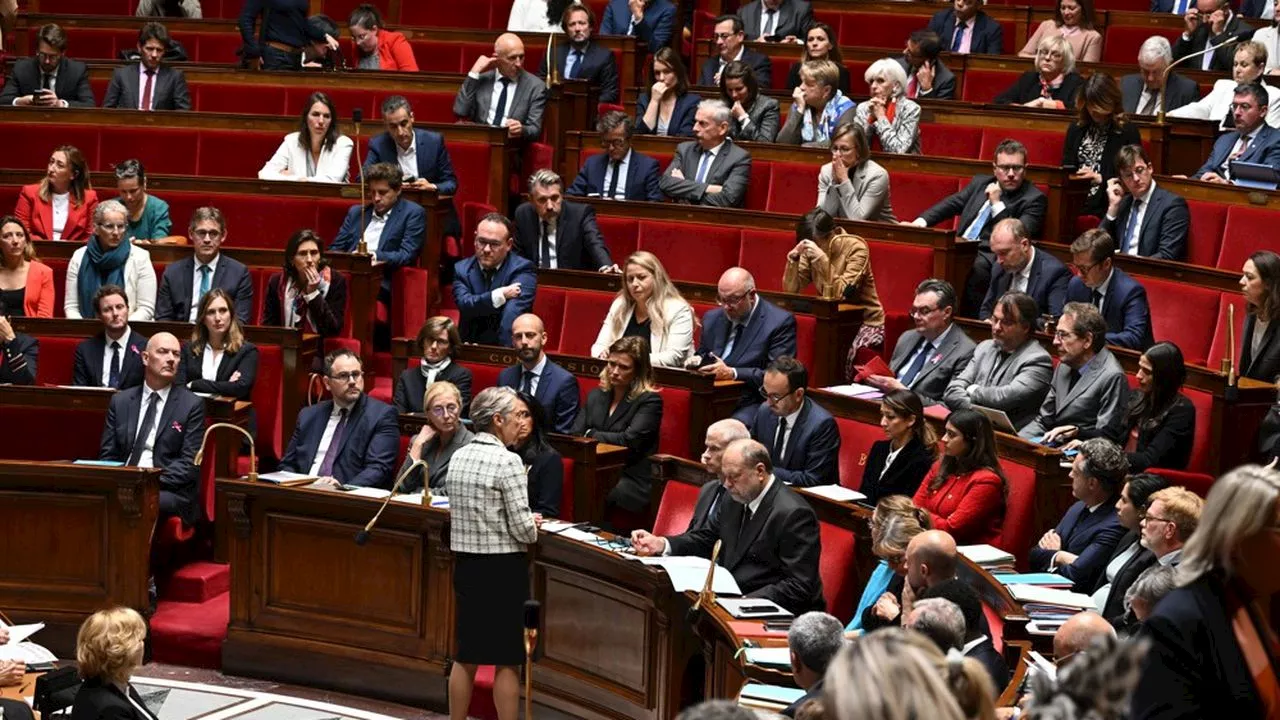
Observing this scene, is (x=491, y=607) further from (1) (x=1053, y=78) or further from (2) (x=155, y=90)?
(2) (x=155, y=90)

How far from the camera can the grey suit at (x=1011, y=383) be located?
484cm

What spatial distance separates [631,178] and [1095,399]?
232 cm

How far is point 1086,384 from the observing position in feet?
15.4

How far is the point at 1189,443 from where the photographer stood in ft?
14.6

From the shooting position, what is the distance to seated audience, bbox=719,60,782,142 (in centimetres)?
669

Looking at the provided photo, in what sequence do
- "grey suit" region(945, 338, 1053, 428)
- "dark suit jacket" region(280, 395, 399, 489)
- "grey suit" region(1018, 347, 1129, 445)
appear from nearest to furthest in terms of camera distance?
"grey suit" region(1018, 347, 1129, 445)
"grey suit" region(945, 338, 1053, 428)
"dark suit jacket" region(280, 395, 399, 489)

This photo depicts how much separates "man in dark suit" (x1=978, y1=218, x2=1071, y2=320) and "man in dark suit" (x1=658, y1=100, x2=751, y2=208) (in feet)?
3.81

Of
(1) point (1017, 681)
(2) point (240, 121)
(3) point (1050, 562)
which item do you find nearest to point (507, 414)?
(3) point (1050, 562)

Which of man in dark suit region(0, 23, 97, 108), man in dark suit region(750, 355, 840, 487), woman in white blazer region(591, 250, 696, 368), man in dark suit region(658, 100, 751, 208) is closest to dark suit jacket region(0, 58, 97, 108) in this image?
man in dark suit region(0, 23, 97, 108)

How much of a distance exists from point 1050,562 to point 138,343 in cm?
294

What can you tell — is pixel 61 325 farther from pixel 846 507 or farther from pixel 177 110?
pixel 846 507

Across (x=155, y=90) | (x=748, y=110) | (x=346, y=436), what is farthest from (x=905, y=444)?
(x=155, y=90)

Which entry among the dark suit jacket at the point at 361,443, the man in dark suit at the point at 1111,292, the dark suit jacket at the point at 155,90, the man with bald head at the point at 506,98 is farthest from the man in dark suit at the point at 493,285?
the dark suit jacket at the point at 155,90

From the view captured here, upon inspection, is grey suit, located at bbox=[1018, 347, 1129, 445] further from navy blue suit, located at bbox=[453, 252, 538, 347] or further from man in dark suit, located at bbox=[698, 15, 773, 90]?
man in dark suit, located at bbox=[698, 15, 773, 90]
